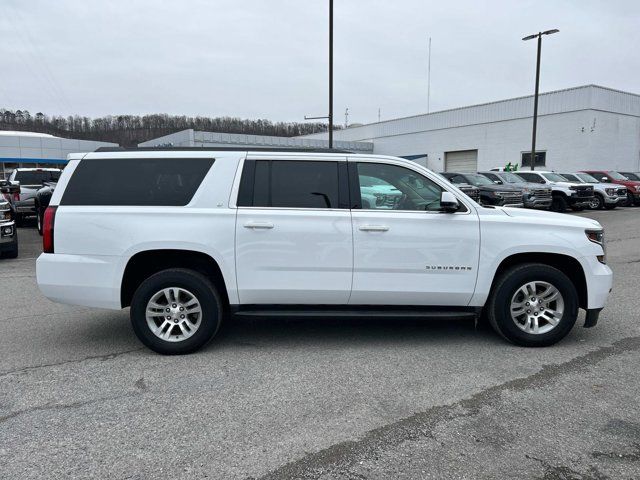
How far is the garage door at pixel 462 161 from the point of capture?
4053cm

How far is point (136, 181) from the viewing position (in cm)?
466

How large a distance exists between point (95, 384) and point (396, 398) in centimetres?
241

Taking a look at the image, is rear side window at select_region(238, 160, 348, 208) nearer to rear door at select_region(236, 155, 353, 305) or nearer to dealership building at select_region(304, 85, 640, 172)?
rear door at select_region(236, 155, 353, 305)

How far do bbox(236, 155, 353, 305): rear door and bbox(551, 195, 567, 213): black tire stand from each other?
18767 millimetres

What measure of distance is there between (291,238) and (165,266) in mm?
1293

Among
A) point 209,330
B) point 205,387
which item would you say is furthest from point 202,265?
point 205,387

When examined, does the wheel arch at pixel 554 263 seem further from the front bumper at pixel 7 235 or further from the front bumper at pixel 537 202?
the front bumper at pixel 537 202

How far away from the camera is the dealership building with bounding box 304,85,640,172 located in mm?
32562

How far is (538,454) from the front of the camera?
118 inches

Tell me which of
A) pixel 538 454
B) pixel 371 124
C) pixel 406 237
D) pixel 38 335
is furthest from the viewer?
pixel 371 124

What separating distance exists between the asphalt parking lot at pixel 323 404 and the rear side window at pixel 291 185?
142 centimetres

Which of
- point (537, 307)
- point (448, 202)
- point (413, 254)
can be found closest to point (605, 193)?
point (537, 307)

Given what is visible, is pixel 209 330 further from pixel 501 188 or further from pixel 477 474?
pixel 501 188

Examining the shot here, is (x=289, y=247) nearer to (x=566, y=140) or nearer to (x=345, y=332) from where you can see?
(x=345, y=332)
